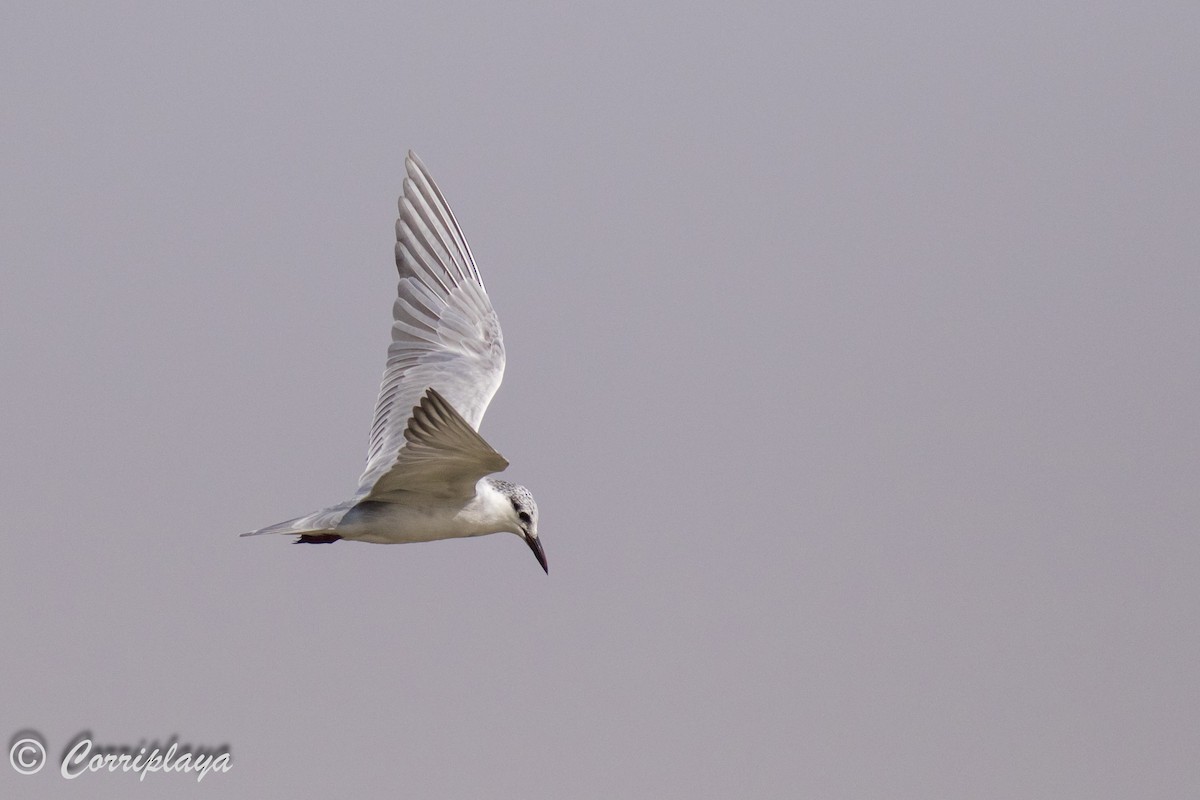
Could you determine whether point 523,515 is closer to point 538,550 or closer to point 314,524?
point 538,550

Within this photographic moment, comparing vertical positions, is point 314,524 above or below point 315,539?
above

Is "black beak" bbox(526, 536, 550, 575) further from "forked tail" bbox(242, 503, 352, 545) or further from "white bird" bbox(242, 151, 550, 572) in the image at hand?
"forked tail" bbox(242, 503, 352, 545)

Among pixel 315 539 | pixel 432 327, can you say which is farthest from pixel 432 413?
pixel 432 327

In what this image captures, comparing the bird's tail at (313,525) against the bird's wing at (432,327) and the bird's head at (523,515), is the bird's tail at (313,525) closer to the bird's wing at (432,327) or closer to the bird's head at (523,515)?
the bird's wing at (432,327)

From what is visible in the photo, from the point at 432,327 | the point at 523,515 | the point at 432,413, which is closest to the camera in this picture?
the point at 432,413

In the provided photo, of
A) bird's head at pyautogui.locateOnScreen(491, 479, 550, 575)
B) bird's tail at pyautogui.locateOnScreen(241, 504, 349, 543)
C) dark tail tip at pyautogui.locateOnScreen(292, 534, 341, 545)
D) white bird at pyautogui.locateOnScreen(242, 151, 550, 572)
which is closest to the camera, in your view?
white bird at pyautogui.locateOnScreen(242, 151, 550, 572)

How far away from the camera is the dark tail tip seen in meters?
8.98

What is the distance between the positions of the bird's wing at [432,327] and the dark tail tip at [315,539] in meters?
0.50

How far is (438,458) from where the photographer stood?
791 cm

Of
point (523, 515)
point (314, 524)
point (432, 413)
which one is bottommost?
point (314, 524)

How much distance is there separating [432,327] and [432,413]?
327 cm

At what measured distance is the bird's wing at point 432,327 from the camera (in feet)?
32.8

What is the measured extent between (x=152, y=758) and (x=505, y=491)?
2.83 m

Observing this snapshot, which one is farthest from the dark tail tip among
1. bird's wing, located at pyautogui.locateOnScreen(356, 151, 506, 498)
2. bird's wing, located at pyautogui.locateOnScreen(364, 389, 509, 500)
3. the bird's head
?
the bird's head
